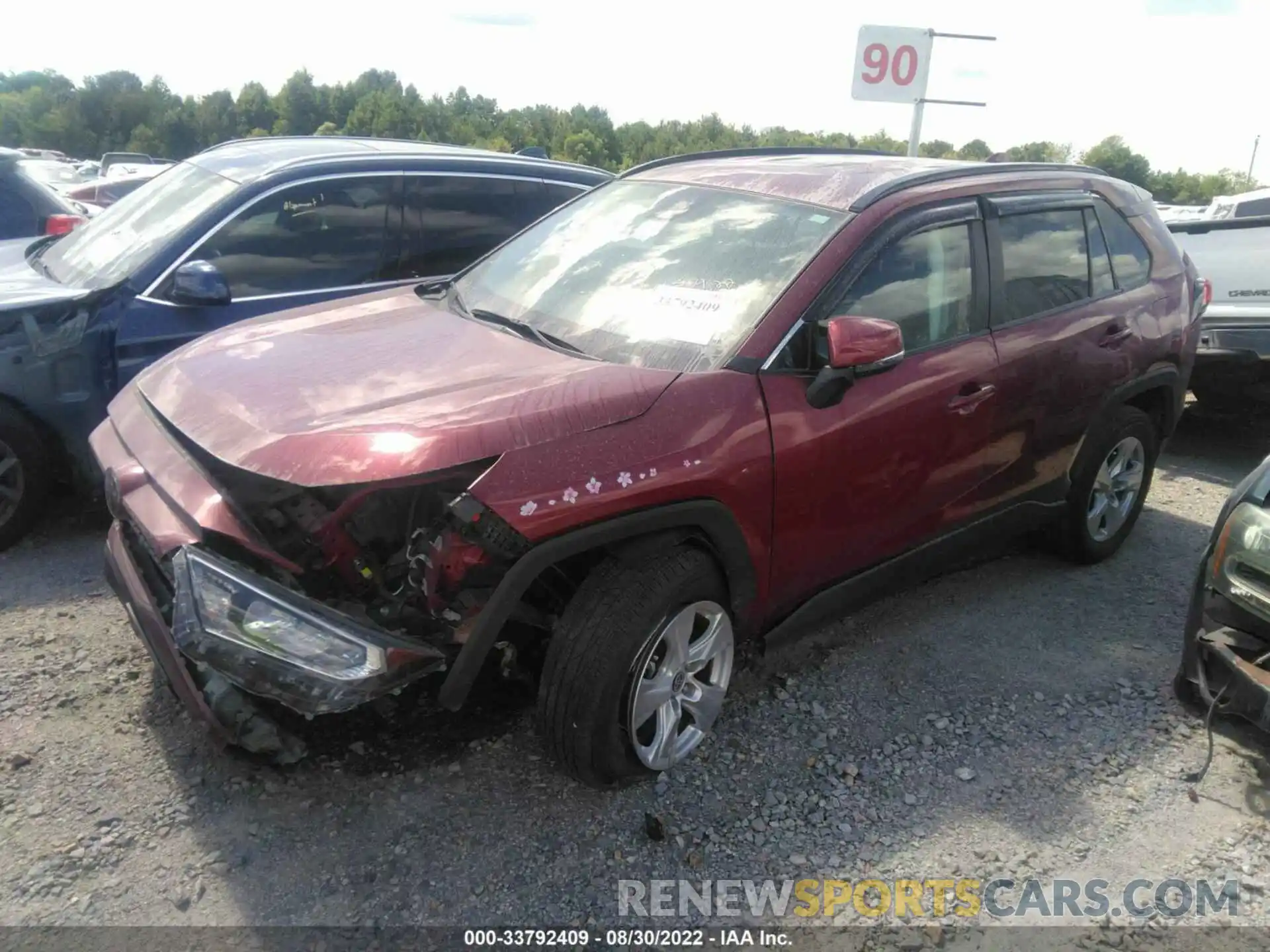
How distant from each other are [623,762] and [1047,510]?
93.1 inches

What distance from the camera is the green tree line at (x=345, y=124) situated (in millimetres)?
58438

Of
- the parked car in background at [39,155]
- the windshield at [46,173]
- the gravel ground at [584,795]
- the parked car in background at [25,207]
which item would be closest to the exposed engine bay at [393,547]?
the gravel ground at [584,795]

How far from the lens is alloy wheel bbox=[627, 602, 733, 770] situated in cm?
269

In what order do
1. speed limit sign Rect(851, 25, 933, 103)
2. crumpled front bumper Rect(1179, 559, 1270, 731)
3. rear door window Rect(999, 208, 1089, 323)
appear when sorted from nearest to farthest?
crumpled front bumper Rect(1179, 559, 1270, 731), rear door window Rect(999, 208, 1089, 323), speed limit sign Rect(851, 25, 933, 103)

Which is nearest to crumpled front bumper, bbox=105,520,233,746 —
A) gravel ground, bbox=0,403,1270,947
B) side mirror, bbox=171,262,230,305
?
gravel ground, bbox=0,403,1270,947

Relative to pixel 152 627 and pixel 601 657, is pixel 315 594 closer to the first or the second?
pixel 152 627

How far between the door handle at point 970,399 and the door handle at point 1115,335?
0.85m

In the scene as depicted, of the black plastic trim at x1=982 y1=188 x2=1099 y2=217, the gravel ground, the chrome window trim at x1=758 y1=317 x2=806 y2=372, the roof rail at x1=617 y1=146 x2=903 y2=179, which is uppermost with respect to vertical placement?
the roof rail at x1=617 y1=146 x2=903 y2=179

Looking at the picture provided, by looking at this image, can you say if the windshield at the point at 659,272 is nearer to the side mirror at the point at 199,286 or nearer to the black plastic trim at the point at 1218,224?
the side mirror at the point at 199,286

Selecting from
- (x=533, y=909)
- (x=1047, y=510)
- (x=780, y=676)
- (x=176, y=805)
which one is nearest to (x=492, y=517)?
(x=533, y=909)

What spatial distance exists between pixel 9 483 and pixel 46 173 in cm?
415

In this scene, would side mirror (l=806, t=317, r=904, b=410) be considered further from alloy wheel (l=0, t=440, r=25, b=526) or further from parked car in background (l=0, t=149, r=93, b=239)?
parked car in background (l=0, t=149, r=93, b=239)

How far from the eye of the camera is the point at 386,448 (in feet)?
7.75

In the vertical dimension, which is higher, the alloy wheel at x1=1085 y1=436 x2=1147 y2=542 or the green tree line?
the green tree line
